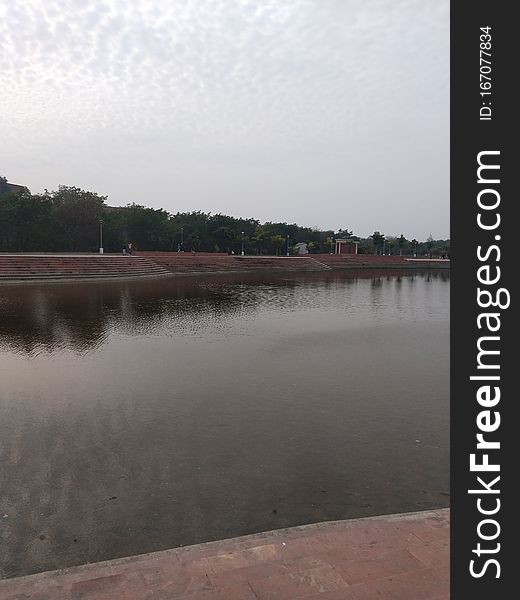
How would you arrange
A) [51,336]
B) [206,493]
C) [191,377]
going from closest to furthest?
[206,493], [191,377], [51,336]

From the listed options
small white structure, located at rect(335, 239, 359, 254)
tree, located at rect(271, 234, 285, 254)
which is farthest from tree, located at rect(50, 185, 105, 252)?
small white structure, located at rect(335, 239, 359, 254)

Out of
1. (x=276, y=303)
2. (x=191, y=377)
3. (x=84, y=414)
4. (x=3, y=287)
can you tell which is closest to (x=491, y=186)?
(x=84, y=414)

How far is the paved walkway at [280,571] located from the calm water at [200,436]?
32 cm

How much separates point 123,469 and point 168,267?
33664 millimetres

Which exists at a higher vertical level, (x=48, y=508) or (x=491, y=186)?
(x=491, y=186)

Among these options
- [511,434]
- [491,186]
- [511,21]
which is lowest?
[511,434]

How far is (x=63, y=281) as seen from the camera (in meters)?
25.2

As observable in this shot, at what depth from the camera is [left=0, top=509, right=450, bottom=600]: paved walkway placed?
7.68 feet

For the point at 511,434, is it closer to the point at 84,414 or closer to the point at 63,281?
the point at 84,414

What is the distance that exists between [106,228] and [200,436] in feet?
159

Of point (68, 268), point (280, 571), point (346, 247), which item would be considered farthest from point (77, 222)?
point (280, 571)

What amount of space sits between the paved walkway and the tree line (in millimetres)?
43754

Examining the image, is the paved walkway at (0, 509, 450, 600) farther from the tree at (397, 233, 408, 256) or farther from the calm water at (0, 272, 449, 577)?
the tree at (397, 233, 408, 256)

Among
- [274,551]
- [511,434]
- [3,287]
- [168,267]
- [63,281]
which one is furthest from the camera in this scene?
[168,267]
